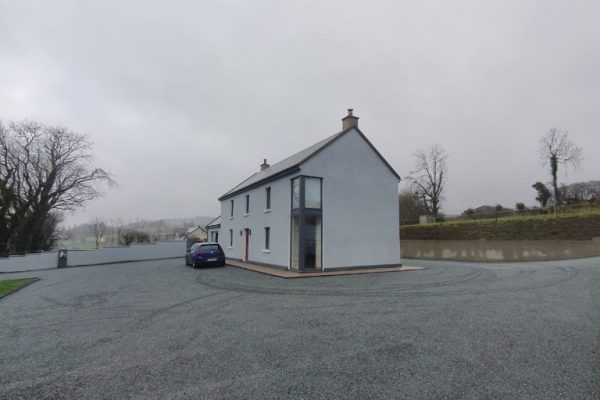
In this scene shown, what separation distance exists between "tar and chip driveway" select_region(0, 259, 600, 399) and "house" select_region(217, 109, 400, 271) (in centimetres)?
664

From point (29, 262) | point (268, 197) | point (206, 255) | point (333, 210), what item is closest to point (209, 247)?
point (206, 255)

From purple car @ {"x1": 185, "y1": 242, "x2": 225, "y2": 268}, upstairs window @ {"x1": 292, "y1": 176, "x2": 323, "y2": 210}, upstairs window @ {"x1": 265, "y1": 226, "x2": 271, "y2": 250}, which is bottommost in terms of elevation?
purple car @ {"x1": 185, "y1": 242, "x2": 225, "y2": 268}

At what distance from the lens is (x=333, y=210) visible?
17.0 m

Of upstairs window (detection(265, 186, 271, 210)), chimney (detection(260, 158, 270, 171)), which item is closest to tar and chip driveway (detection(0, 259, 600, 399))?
upstairs window (detection(265, 186, 271, 210))

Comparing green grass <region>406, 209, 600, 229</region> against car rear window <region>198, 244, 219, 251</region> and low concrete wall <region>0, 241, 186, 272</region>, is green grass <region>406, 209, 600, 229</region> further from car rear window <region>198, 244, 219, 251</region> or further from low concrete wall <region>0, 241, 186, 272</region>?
low concrete wall <region>0, 241, 186, 272</region>

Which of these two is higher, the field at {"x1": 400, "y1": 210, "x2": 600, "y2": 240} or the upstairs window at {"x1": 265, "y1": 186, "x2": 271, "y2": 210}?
the upstairs window at {"x1": 265, "y1": 186, "x2": 271, "y2": 210}

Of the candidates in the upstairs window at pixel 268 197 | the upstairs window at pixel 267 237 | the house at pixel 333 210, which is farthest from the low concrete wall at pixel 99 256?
the upstairs window at pixel 268 197

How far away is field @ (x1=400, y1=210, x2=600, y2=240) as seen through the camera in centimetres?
1942

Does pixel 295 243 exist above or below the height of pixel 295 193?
below

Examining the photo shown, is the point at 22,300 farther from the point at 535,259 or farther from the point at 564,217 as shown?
the point at 564,217

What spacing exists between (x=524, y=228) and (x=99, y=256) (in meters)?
35.2

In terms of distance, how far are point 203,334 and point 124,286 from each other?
868cm

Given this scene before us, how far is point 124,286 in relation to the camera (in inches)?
502

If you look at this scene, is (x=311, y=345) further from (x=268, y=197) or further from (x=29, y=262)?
(x=29, y=262)
